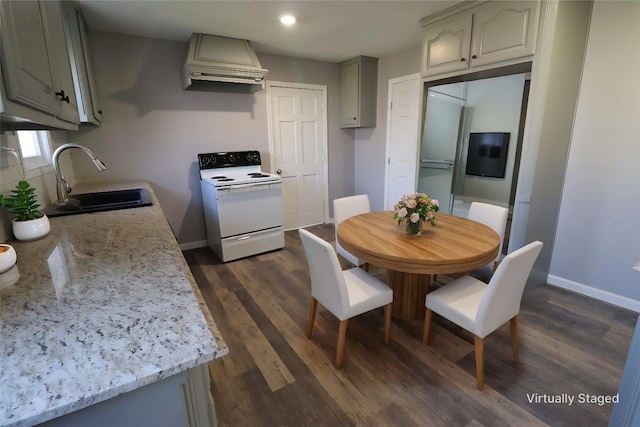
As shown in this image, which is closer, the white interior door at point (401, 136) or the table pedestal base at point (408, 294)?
the table pedestal base at point (408, 294)

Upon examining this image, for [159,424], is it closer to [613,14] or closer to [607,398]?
[607,398]

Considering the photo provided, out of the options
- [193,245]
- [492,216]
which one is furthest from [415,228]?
[193,245]

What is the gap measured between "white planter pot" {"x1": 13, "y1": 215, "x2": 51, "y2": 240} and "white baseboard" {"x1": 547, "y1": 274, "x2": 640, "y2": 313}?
3.68 metres

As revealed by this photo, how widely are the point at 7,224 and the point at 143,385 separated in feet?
4.39

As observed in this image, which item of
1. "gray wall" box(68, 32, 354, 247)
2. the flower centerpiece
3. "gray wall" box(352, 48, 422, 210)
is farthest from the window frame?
"gray wall" box(352, 48, 422, 210)

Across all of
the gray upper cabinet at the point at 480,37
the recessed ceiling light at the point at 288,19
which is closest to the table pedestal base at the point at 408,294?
the gray upper cabinet at the point at 480,37

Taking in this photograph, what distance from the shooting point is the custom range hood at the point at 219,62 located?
2.87m

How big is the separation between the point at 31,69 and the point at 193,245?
2.99 m

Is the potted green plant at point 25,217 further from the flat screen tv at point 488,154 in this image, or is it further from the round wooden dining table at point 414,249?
the flat screen tv at point 488,154

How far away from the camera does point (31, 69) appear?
35.9 inches

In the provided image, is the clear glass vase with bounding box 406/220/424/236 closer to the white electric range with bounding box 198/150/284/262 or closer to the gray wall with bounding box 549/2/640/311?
the gray wall with bounding box 549/2/640/311

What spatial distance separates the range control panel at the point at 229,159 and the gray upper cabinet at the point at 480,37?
2.19 meters

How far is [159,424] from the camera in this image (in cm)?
66

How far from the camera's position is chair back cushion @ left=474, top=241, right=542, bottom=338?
4.66ft
